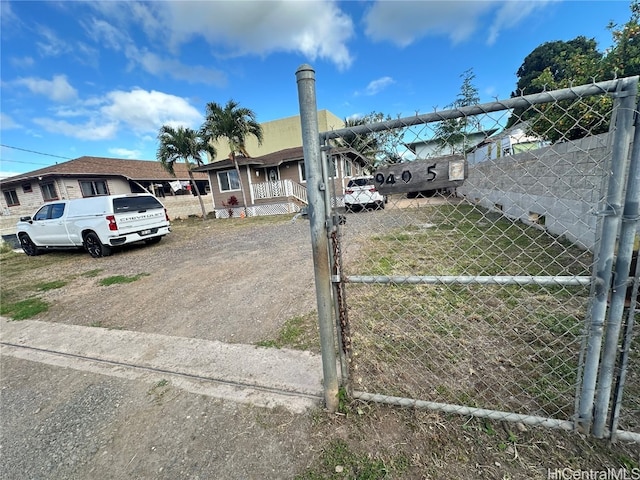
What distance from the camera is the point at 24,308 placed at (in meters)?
4.59

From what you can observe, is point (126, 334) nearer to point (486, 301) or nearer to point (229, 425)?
point (229, 425)

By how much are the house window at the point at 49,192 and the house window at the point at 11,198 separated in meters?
3.00

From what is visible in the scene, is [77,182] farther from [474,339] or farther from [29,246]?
[474,339]

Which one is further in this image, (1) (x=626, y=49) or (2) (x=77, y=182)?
(2) (x=77, y=182)

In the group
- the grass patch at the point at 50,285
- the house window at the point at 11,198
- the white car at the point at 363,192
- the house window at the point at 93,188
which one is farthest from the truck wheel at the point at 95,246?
the house window at the point at 11,198

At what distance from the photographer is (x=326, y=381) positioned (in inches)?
74.0

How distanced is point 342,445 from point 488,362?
136cm

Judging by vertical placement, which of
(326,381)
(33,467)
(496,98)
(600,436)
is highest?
(496,98)

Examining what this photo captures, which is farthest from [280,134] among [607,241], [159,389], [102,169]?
[607,241]

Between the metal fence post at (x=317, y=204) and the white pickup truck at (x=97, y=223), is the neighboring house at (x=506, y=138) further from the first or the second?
the white pickup truck at (x=97, y=223)

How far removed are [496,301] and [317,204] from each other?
2813 millimetres

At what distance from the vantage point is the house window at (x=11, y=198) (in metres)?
19.4

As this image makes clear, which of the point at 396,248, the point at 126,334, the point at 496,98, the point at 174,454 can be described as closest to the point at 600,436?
the point at 496,98

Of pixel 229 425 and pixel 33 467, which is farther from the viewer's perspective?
pixel 229 425
